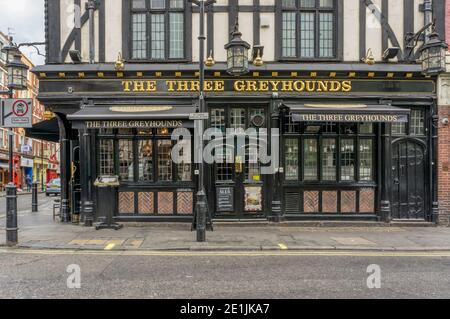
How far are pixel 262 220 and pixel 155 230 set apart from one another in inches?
132

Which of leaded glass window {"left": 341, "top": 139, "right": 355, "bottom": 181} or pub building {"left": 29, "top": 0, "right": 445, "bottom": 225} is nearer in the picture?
pub building {"left": 29, "top": 0, "right": 445, "bottom": 225}

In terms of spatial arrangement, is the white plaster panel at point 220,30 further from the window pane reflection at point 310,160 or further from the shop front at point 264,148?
the window pane reflection at point 310,160

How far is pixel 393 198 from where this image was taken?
12.3 metres

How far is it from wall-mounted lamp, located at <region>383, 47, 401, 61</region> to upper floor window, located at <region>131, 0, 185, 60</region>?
→ 6.43 metres

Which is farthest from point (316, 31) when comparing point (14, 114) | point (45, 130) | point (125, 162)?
point (45, 130)

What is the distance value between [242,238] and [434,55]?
746 cm

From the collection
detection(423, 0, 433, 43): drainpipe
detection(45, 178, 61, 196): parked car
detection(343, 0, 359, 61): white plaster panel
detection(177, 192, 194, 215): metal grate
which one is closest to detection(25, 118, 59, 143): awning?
detection(177, 192, 194, 215): metal grate

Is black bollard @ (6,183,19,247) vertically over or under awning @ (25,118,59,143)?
under

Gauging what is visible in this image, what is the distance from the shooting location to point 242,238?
977cm

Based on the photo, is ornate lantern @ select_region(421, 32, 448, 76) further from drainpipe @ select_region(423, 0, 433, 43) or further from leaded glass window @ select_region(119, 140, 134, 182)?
leaded glass window @ select_region(119, 140, 134, 182)

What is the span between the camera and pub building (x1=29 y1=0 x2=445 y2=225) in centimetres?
1188

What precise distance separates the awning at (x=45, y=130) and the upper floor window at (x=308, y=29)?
8.60 metres

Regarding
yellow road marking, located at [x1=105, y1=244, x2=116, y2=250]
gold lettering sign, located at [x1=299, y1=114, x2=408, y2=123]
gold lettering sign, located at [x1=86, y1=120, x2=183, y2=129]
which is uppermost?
gold lettering sign, located at [x1=299, y1=114, x2=408, y2=123]

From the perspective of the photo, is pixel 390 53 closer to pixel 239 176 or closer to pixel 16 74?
pixel 239 176
